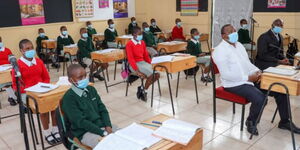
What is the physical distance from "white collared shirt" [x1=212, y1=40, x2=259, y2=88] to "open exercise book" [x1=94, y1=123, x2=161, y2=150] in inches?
66.0

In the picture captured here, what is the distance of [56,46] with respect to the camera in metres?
7.07

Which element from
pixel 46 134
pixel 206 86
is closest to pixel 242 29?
pixel 206 86

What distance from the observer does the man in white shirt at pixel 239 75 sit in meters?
3.10

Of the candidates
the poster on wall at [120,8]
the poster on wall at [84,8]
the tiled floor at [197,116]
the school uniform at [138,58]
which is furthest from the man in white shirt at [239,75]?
the poster on wall at [120,8]

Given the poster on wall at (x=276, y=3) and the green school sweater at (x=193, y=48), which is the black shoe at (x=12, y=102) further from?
the poster on wall at (x=276, y=3)

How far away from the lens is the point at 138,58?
15.0 ft

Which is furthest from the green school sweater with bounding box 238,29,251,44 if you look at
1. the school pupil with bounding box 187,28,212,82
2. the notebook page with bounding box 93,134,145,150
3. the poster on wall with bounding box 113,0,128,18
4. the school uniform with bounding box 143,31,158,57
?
the notebook page with bounding box 93,134,145,150

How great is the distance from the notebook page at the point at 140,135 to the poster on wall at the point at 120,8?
811cm

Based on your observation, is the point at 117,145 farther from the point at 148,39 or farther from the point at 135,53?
the point at 148,39

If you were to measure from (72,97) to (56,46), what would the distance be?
536 cm

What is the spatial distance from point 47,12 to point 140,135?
23.3ft

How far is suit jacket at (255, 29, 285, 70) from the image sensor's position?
13.6ft

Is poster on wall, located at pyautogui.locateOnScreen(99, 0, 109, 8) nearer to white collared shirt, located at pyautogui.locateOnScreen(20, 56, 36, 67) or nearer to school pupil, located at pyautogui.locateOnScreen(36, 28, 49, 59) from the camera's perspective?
school pupil, located at pyautogui.locateOnScreen(36, 28, 49, 59)

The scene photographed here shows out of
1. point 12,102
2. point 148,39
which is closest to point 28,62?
point 12,102
